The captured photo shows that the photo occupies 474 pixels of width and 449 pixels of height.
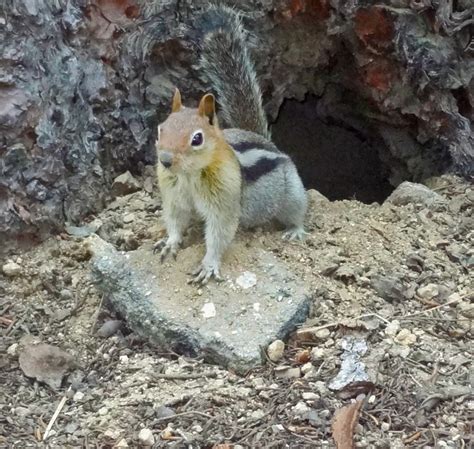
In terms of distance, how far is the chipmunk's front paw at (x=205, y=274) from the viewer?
387cm

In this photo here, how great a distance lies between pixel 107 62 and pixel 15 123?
26.4 inches

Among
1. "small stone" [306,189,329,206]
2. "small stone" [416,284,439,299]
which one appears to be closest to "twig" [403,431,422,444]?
"small stone" [416,284,439,299]

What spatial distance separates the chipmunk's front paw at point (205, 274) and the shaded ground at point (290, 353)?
3.9 inches

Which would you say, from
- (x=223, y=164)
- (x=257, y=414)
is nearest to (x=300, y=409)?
(x=257, y=414)

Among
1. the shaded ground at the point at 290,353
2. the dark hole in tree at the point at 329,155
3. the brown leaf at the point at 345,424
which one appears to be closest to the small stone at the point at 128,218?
the shaded ground at the point at 290,353

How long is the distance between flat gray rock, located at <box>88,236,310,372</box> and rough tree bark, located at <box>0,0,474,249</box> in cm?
57

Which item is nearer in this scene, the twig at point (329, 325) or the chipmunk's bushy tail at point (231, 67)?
the twig at point (329, 325)

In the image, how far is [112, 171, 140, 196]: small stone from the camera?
15.4 feet

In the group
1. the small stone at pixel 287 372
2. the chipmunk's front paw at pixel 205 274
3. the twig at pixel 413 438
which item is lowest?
the twig at pixel 413 438

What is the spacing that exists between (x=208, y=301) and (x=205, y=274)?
14 cm

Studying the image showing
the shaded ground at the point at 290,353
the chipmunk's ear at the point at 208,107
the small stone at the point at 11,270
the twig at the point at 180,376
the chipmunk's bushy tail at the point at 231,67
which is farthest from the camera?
the chipmunk's bushy tail at the point at 231,67

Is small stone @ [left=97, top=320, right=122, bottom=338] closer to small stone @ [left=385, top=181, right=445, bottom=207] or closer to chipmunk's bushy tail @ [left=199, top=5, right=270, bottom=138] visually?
chipmunk's bushy tail @ [left=199, top=5, right=270, bottom=138]

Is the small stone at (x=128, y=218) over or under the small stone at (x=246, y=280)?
over

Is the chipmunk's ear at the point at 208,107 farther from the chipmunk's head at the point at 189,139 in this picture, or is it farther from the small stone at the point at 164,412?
the small stone at the point at 164,412
